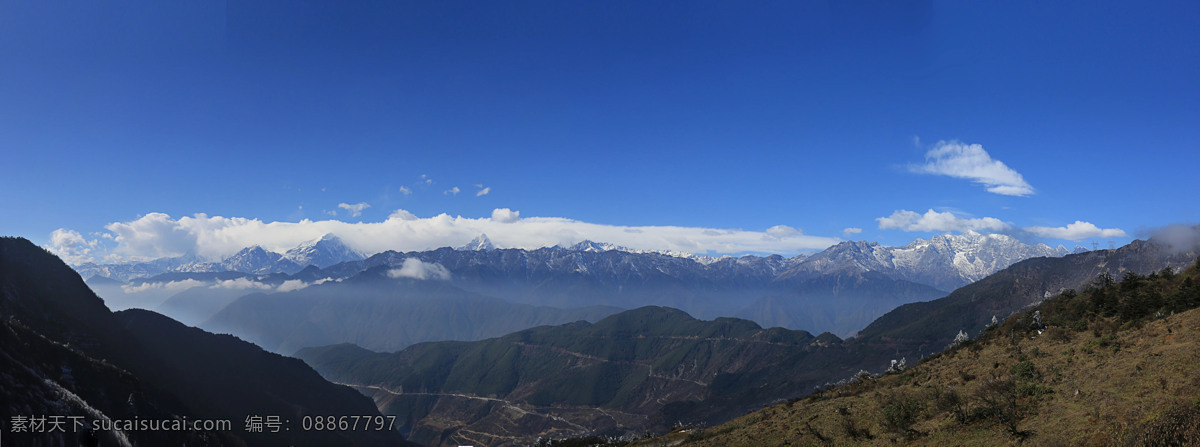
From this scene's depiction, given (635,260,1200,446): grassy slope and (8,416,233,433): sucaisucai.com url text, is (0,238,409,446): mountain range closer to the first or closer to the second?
(8,416,233,433): sucaisucai.com url text

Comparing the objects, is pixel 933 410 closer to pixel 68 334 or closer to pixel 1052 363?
pixel 1052 363

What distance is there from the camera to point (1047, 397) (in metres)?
35.3

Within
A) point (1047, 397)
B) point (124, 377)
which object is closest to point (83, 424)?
point (124, 377)

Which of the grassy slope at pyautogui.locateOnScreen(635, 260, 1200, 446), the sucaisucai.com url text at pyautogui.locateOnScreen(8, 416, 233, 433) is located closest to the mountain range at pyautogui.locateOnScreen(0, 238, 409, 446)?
the sucaisucai.com url text at pyautogui.locateOnScreen(8, 416, 233, 433)

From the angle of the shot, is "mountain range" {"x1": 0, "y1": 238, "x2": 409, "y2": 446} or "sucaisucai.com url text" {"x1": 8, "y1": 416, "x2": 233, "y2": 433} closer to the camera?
"sucaisucai.com url text" {"x1": 8, "y1": 416, "x2": 233, "y2": 433}

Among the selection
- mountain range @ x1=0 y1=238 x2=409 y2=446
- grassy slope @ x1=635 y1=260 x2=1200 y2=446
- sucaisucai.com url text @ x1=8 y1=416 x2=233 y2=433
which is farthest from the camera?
mountain range @ x1=0 y1=238 x2=409 y2=446

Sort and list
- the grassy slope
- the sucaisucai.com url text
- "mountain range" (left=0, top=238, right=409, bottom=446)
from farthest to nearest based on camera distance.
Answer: "mountain range" (left=0, top=238, right=409, bottom=446) < the sucaisucai.com url text < the grassy slope

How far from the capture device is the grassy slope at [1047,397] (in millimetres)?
26391

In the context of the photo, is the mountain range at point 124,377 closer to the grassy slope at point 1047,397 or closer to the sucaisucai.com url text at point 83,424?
the sucaisucai.com url text at point 83,424

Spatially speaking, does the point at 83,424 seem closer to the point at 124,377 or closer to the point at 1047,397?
the point at 124,377

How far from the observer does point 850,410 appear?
47969mm

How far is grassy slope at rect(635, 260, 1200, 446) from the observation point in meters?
26.4

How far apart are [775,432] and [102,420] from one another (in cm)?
7387

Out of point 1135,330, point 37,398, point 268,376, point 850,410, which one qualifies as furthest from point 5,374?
point 268,376
